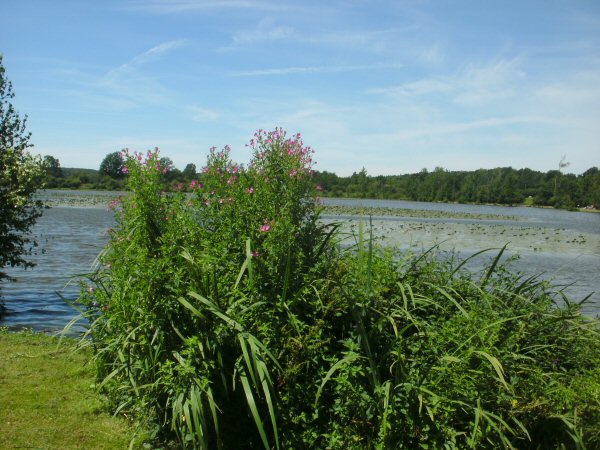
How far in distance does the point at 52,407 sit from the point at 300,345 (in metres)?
2.48

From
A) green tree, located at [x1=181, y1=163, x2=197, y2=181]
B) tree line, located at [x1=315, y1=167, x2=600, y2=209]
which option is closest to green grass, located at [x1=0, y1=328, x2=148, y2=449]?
green tree, located at [x1=181, y1=163, x2=197, y2=181]

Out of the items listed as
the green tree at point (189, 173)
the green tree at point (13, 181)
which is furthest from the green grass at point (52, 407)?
the green tree at point (13, 181)

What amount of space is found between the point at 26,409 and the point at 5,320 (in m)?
6.54

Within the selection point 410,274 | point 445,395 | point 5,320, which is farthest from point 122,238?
point 5,320

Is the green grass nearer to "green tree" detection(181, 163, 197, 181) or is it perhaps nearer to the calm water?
the calm water

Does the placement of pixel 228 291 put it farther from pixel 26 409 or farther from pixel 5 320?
pixel 5 320

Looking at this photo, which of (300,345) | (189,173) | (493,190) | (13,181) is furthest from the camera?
(493,190)

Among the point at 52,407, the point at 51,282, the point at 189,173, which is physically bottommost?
the point at 51,282

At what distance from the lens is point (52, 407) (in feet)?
15.3

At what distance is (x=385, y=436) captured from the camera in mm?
3404

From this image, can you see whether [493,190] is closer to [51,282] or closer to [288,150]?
[51,282]

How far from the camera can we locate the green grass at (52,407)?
159 inches

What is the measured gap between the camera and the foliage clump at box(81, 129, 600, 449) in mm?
3562

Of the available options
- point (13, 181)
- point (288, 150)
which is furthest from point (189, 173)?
point (13, 181)
